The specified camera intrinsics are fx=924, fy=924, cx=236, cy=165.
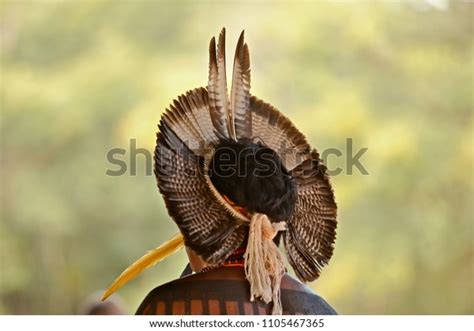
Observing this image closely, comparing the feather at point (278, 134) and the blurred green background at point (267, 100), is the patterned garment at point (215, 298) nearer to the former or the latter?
the feather at point (278, 134)

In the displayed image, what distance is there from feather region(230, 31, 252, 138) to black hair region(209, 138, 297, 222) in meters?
0.09

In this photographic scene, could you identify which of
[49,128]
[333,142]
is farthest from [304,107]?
[49,128]

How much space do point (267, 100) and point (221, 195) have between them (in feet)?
17.1

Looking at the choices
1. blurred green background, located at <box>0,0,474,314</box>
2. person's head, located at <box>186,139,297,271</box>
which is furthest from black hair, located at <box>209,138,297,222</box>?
blurred green background, located at <box>0,0,474,314</box>

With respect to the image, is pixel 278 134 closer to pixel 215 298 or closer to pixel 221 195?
pixel 221 195

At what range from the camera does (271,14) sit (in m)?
7.40

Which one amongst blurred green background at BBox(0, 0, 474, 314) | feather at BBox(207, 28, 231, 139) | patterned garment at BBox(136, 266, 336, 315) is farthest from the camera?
blurred green background at BBox(0, 0, 474, 314)

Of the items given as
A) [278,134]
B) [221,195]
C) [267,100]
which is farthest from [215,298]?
[267,100]

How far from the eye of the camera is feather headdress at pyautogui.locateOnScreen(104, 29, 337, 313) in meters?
2.01

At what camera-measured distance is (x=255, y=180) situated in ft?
6.53

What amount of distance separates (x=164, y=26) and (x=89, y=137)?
1.10 m

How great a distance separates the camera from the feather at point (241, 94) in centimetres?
212

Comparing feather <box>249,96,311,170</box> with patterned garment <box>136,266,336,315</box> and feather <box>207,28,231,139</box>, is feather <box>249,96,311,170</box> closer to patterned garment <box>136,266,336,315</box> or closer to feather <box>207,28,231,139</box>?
feather <box>207,28,231,139</box>

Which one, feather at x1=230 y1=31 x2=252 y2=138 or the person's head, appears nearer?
the person's head
